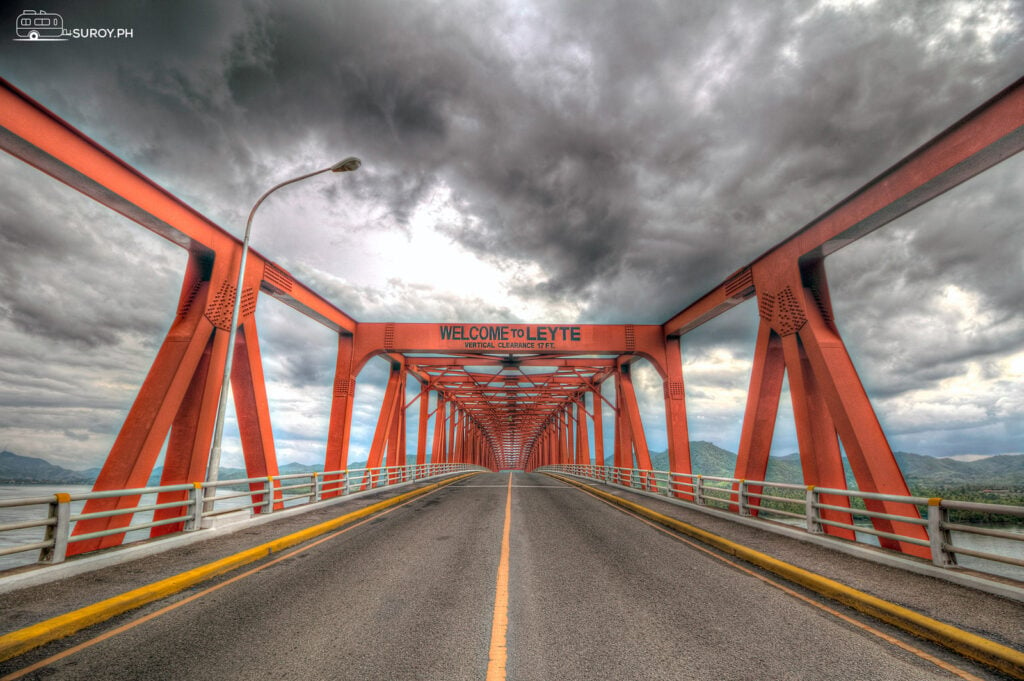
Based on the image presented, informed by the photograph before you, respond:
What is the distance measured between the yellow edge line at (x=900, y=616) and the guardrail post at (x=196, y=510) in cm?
999

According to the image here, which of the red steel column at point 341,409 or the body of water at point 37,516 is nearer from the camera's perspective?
the body of water at point 37,516

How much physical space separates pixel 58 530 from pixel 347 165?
29.0 ft

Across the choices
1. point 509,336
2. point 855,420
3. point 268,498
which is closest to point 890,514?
point 855,420

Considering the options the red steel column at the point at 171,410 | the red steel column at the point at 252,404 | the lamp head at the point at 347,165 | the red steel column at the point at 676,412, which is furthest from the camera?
the red steel column at the point at 676,412

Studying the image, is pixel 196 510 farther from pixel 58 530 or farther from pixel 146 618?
pixel 146 618

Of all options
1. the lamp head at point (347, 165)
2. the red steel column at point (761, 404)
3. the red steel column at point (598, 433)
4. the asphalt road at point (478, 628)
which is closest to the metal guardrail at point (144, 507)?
the asphalt road at point (478, 628)

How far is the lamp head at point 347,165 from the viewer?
1126cm

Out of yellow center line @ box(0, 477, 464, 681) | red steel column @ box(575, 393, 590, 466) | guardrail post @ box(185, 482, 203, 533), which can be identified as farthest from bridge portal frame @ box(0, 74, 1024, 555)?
red steel column @ box(575, 393, 590, 466)

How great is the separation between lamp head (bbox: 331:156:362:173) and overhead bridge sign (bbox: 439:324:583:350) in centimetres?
1121

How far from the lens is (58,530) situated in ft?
20.1

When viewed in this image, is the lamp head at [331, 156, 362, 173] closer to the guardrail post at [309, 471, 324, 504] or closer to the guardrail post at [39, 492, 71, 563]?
the guardrail post at [39, 492, 71, 563]

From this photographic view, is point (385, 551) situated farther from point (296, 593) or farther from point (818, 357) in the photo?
point (818, 357)

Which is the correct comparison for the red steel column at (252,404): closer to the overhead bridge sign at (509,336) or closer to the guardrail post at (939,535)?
the overhead bridge sign at (509,336)

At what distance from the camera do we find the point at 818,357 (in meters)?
10.2
